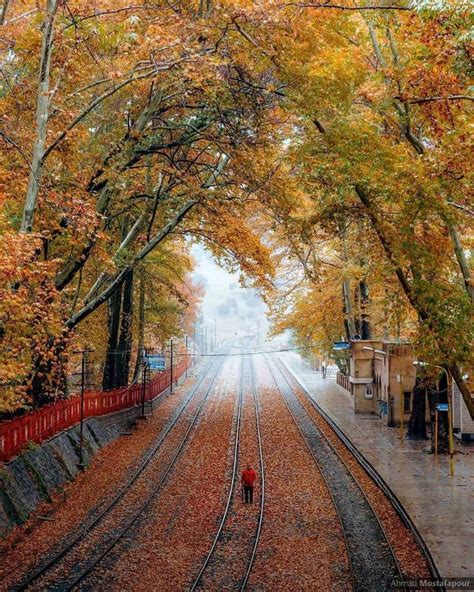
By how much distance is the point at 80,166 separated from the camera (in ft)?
66.1

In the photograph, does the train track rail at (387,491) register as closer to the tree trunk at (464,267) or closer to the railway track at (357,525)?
the railway track at (357,525)

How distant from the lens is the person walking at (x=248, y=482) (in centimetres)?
1712

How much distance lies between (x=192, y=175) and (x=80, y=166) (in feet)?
12.1

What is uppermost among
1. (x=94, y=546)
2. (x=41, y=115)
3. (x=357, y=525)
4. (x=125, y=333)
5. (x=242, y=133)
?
(x=242, y=133)

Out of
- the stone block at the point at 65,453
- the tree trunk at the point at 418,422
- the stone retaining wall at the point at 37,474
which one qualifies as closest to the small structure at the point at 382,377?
the tree trunk at the point at 418,422

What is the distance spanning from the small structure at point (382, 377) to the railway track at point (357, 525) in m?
4.80

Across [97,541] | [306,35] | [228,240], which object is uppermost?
[306,35]

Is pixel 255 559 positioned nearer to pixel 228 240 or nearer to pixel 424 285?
pixel 424 285

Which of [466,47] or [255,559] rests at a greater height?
[466,47]

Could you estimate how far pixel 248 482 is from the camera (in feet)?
56.3

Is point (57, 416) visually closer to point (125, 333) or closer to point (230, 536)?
point (230, 536)

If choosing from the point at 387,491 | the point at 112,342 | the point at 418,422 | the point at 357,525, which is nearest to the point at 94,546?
the point at 357,525

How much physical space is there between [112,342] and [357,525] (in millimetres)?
18437

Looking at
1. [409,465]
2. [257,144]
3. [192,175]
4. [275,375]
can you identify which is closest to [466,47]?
[257,144]
